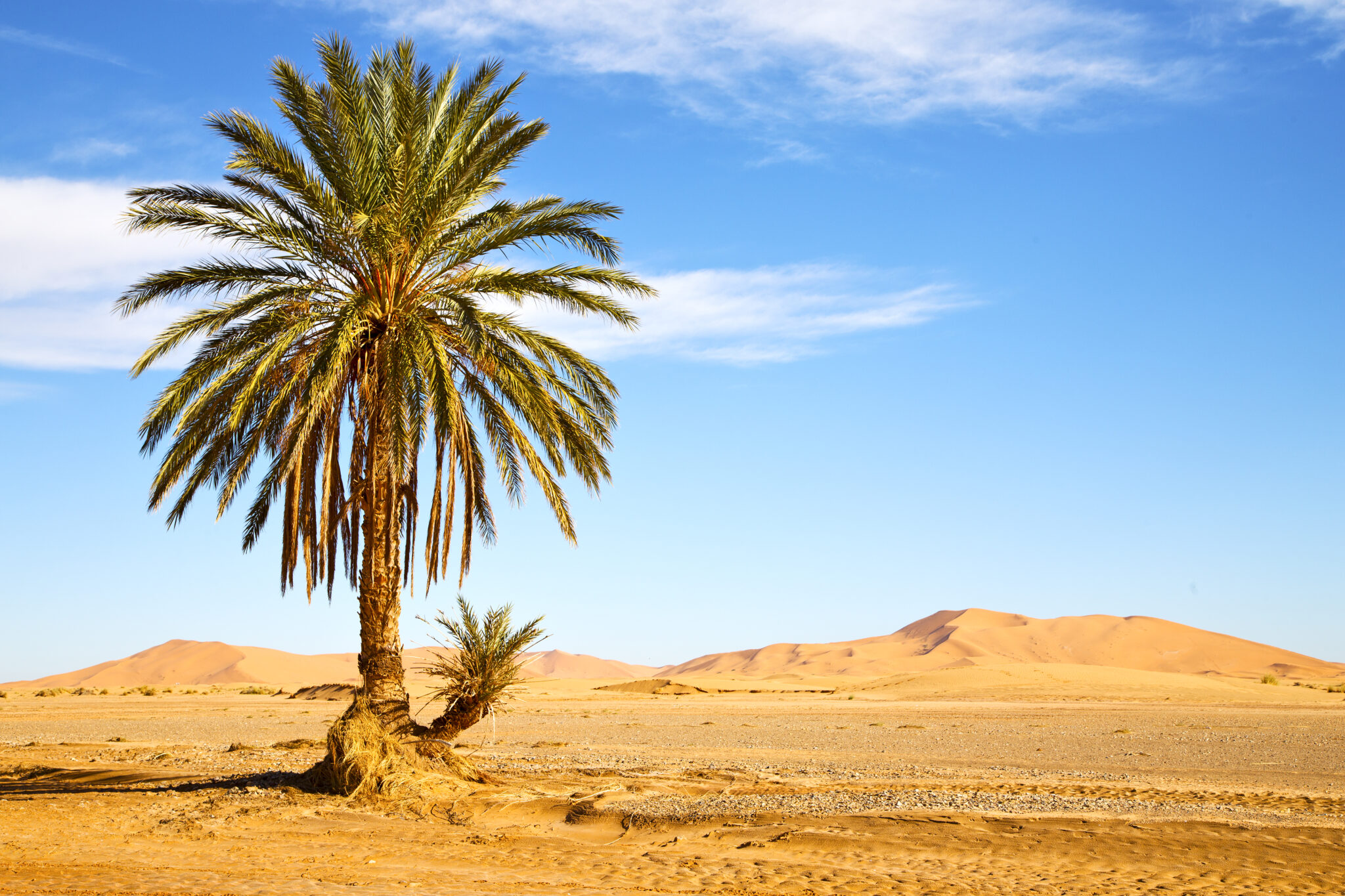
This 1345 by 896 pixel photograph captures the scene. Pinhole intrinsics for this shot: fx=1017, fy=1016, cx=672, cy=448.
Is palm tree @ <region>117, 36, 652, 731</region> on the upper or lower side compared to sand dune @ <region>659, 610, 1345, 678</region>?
upper

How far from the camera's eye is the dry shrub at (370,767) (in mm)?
13336

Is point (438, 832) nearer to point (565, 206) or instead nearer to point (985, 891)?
point (985, 891)

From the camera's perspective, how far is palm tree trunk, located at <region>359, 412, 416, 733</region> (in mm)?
13969

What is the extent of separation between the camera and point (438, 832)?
1184cm

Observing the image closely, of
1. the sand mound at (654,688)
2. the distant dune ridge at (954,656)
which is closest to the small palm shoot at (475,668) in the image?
the sand mound at (654,688)

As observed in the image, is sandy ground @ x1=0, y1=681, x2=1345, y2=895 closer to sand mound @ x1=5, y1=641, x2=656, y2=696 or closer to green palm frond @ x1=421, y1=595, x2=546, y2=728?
green palm frond @ x1=421, y1=595, x2=546, y2=728

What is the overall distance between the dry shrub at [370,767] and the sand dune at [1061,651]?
89.4 m

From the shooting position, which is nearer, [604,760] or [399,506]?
[399,506]

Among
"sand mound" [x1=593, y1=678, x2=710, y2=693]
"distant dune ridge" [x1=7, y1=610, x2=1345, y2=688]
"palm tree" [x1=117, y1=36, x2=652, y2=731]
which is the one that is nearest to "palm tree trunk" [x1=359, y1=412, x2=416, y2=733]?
"palm tree" [x1=117, y1=36, x2=652, y2=731]

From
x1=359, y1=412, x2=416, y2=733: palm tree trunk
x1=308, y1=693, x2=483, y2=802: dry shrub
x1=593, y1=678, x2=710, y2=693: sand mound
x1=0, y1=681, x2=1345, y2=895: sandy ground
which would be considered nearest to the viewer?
x1=0, y1=681, x2=1345, y2=895: sandy ground

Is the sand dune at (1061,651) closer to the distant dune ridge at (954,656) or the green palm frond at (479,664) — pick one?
the distant dune ridge at (954,656)

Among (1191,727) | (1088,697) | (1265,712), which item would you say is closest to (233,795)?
(1191,727)

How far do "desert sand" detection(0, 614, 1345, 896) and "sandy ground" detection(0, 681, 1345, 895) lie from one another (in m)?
0.05

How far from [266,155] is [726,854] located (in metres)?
10.5
